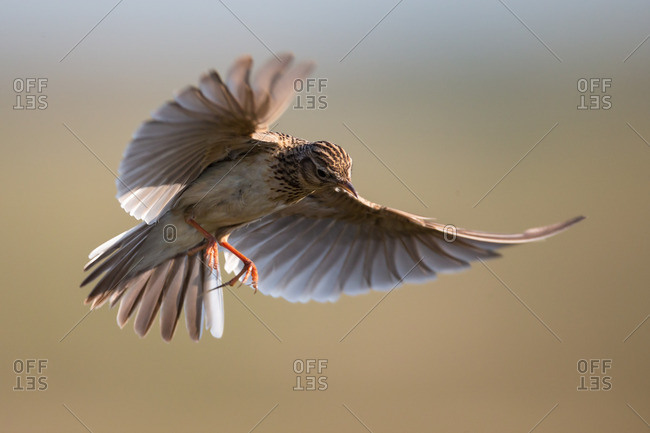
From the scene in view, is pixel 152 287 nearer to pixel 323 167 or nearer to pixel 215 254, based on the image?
A: pixel 215 254

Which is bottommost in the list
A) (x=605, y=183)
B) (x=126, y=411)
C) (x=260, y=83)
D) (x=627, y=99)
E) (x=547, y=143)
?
(x=126, y=411)

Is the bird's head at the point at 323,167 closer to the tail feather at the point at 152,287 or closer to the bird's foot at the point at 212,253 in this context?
the bird's foot at the point at 212,253

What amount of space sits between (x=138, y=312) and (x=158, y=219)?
0.85 meters

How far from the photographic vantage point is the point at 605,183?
16.7 meters

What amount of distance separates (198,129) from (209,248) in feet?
3.81

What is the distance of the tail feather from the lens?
5.18 meters

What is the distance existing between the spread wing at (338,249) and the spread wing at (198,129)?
123cm

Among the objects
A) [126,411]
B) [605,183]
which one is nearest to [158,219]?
[126,411]

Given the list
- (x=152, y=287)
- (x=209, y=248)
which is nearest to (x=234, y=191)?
(x=209, y=248)

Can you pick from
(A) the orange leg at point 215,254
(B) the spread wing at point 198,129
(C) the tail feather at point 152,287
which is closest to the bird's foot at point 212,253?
(A) the orange leg at point 215,254

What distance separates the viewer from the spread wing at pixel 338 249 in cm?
558

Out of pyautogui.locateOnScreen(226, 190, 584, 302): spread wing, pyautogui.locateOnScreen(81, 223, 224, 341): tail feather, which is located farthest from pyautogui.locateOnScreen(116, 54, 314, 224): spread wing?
pyautogui.locateOnScreen(226, 190, 584, 302): spread wing

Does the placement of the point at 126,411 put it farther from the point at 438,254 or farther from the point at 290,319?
the point at 438,254

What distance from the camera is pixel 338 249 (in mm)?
6070
